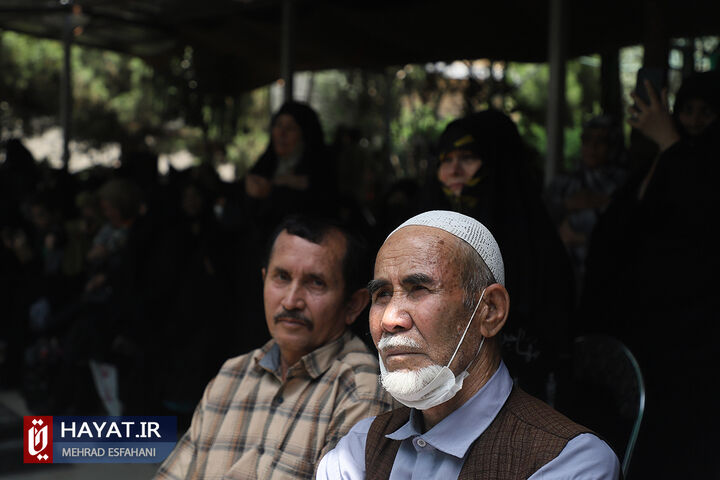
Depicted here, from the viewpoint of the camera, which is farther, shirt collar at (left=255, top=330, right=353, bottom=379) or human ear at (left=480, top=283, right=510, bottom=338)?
shirt collar at (left=255, top=330, right=353, bottom=379)

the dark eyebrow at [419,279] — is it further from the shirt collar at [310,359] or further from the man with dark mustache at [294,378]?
the shirt collar at [310,359]

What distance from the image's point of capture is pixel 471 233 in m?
1.83

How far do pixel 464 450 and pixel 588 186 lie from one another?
2.64 meters

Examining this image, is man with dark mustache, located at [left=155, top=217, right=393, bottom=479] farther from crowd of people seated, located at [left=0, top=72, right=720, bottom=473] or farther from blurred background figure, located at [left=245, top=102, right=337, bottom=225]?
blurred background figure, located at [left=245, top=102, right=337, bottom=225]

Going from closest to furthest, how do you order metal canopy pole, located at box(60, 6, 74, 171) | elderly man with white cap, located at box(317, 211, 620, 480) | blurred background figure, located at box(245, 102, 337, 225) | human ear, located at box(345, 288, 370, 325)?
elderly man with white cap, located at box(317, 211, 620, 480), human ear, located at box(345, 288, 370, 325), blurred background figure, located at box(245, 102, 337, 225), metal canopy pole, located at box(60, 6, 74, 171)

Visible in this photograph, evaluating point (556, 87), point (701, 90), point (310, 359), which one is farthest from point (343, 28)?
point (310, 359)

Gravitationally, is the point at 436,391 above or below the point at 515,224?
below

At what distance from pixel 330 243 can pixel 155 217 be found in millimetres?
2756

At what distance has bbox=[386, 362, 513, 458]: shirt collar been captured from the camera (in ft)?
5.67

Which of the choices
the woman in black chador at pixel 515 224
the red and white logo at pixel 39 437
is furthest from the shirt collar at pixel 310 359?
the red and white logo at pixel 39 437

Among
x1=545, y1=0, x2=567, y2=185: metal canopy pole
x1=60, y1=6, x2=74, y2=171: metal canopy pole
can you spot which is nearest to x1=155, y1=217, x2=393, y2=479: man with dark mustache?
x1=545, y1=0, x2=567, y2=185: metal canopy pole

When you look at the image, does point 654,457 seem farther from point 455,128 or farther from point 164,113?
point 164,113

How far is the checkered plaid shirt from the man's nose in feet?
0.50

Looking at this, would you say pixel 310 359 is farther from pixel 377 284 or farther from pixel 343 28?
pixel 343 28
